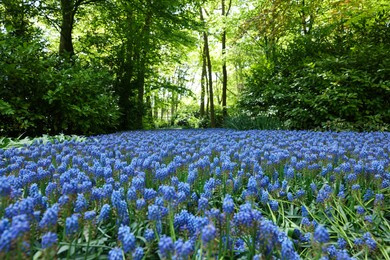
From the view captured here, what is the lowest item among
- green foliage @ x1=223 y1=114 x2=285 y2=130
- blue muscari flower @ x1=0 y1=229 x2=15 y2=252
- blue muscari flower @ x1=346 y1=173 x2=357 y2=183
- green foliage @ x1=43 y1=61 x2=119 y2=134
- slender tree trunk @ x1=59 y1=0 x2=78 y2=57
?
blue muscari flower @ x1=346 y1=173 x2=357 y2=183

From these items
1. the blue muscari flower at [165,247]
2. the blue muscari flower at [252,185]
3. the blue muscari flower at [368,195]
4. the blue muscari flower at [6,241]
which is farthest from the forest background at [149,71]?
the blue muscari flower at [368,195]

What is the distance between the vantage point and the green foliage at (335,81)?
7531 millimetres

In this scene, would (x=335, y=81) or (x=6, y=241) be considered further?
(x=335, y=81)

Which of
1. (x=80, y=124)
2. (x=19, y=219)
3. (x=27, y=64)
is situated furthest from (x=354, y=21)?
(x=19, y=219)

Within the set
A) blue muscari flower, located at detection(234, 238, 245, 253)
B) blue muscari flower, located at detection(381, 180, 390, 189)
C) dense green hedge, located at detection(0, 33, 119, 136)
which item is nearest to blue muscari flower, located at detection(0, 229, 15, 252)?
blue muscari flower, located at detection(234, 238, 245, 253)

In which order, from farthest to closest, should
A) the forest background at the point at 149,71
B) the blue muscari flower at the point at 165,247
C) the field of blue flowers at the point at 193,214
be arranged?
the forest background at the point at 149,71 → the field of blue flowers at the point at 193,214 → the blue muscari flower at the point at 165,247

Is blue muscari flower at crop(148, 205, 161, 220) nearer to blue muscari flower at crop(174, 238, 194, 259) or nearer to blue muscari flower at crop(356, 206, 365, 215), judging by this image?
blue muscari flower at crop(174, 238, 194, 259)

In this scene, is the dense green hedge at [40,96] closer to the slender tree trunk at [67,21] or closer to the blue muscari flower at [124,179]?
the slender tree trunk at [67,21]

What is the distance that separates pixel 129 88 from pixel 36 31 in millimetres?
3517

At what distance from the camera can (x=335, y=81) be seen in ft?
26.0

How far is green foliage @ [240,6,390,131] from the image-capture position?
7.53 meters

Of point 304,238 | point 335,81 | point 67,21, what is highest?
point 67,21

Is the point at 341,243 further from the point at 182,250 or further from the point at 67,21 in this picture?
the point at 67,21

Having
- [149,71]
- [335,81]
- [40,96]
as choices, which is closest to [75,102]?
[40,96]
